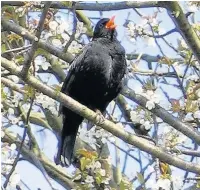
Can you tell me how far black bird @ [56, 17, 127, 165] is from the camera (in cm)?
359

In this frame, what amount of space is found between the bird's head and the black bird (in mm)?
114

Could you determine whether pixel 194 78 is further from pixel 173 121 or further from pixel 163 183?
pixel 163 183

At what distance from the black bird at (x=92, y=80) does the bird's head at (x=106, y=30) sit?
114 mm

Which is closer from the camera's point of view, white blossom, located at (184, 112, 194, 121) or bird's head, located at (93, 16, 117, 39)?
white blossom, located at (184, 112, 194, 121)

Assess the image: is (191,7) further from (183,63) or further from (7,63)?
(7,63)

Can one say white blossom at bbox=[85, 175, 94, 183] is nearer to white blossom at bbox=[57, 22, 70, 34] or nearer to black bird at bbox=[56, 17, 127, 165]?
black bird at bbox=[56, 17, 127, 165]

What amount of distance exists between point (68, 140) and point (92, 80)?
409mm

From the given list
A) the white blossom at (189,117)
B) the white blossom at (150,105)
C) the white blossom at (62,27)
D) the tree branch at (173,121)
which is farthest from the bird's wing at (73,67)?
the white blossom at (189,117)

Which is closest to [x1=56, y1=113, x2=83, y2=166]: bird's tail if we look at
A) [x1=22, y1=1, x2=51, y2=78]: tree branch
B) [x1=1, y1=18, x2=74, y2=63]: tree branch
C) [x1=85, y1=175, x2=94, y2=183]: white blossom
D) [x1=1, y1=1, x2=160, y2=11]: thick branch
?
[x1=85, y1=175, x2=94, y2=183]: white blossom

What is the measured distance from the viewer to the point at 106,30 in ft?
12.8

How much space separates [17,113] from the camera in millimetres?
4230

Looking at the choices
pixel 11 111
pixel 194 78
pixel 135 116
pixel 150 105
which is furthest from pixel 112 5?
pixel 11 111

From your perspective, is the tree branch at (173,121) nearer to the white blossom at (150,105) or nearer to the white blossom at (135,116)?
the white blossom at (150,105)

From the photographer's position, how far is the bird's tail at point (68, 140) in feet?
11.9
